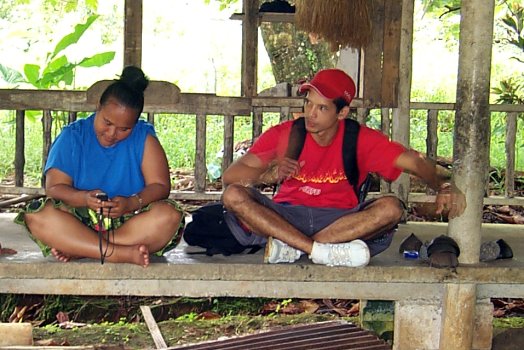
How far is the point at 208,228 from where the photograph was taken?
424 cm

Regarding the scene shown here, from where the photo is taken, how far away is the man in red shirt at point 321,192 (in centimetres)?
393

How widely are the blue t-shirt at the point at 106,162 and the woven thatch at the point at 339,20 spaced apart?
213 centimetres

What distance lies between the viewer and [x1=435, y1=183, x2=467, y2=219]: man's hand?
13.0 feet

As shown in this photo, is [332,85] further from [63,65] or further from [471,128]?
[63,65]

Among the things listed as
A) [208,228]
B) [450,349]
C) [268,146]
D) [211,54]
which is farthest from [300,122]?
[211,54]

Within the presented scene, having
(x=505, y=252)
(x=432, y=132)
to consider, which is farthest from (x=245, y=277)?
(x=432, y=132)

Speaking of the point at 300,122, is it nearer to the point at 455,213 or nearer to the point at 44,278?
the point at 455,213

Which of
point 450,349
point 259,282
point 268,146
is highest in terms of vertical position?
point 268,146

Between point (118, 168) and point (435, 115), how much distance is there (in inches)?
119

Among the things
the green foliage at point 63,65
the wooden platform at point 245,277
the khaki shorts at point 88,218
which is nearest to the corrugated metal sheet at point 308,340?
the wooden platform at point 245,277

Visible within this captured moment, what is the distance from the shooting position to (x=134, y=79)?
154 inches

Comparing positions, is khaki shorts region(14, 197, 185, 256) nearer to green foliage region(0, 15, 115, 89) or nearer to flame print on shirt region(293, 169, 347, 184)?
flame print on shirt region(293, 169, 347, 184)

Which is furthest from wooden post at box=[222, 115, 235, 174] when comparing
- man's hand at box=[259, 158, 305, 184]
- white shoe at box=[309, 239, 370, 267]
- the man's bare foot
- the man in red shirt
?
the man's bare foot

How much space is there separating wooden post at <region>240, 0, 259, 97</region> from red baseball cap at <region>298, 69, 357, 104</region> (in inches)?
88.6
